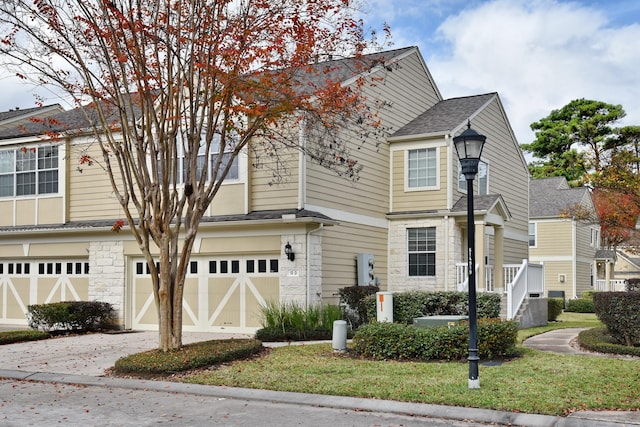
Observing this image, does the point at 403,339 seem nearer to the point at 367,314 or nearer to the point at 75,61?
the point at 367,314

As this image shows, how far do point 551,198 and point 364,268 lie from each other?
22.3 meters

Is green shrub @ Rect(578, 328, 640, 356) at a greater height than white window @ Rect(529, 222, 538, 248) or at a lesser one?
lesser

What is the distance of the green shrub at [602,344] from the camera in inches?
545

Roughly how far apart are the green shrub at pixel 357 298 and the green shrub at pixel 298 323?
2.14ft

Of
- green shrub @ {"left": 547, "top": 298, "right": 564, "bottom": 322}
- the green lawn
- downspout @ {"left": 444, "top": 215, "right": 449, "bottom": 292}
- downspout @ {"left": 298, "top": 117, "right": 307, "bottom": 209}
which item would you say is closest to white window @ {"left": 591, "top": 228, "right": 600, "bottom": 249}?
green shrub @ {"left": 547, "top": 298, "right": 564, "bottom": 322}

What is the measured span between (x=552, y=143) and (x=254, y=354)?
44.2 meters

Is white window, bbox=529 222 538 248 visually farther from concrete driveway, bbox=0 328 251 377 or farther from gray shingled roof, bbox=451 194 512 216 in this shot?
concrete driveway, bbox=0 328 251 377

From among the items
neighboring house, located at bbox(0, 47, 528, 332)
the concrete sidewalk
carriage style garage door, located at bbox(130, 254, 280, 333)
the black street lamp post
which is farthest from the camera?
carriage style garage door, located at bbox(130, 254, 280, 333)

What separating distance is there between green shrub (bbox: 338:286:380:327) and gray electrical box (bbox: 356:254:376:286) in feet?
5.86

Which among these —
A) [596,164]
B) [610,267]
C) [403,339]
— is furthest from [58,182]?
[610,267]

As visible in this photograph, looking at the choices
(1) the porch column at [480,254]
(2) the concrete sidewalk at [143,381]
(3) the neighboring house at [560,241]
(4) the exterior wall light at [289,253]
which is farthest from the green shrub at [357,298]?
(3) the neighboring house at [560,241]

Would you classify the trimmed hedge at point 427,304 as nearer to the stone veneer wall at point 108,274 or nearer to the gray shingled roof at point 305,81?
the gray shingled roof at point 305,81

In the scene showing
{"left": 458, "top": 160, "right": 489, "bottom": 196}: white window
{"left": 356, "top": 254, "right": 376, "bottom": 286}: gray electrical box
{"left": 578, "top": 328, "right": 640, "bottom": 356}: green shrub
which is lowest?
{"left": 578, "top": 328, "right": 640, "bottom": 356}: green shrub

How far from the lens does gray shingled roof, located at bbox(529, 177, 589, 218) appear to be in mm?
39031
